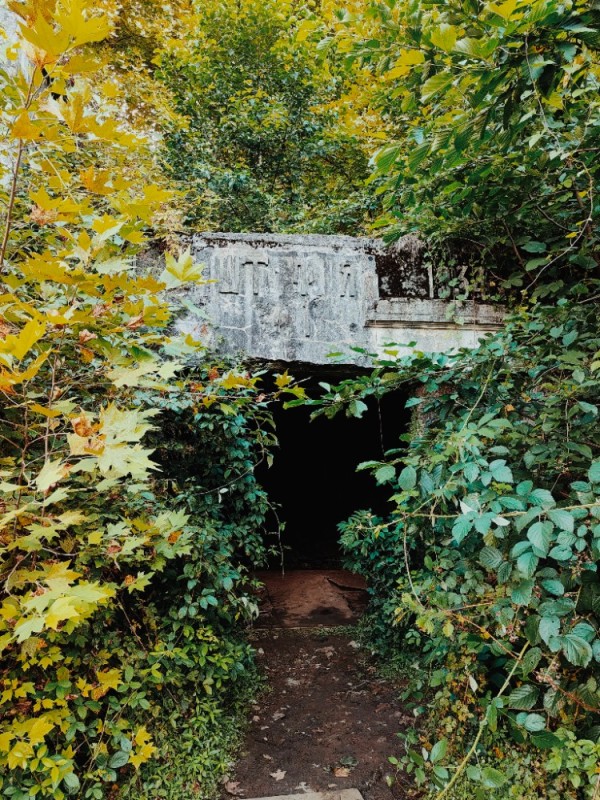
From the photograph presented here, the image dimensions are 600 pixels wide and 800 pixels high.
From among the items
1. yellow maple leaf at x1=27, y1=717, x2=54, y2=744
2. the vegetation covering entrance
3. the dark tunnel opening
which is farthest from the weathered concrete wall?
the dark tunnel opening

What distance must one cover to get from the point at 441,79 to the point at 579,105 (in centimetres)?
108

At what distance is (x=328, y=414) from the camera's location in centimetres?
219

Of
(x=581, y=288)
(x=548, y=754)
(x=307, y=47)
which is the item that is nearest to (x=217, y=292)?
(x=581, y=288)

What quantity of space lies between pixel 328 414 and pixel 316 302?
4.52 ft

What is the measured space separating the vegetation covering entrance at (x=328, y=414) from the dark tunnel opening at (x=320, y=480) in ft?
11.8

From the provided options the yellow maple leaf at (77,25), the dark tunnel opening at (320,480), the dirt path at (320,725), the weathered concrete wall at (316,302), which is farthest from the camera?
the dark tunnel opening at (320,480)

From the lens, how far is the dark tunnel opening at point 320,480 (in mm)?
7426

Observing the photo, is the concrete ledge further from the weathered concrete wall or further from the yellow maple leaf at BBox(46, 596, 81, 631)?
the yellow maple leaf at BBox(46, 596, 81, 631)

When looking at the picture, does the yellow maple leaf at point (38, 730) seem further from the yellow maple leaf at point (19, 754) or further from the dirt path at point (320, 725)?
the dirt path at point (320, 725)

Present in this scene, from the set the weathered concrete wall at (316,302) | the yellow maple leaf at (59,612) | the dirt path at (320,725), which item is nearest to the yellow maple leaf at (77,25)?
the yellow maple leaf at (59,612)

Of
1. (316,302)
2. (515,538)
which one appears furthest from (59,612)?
(316,302)

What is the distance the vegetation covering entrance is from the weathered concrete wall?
28 centimetres

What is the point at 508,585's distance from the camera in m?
2.09

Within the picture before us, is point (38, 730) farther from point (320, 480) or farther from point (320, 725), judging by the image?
point (320, 480)
